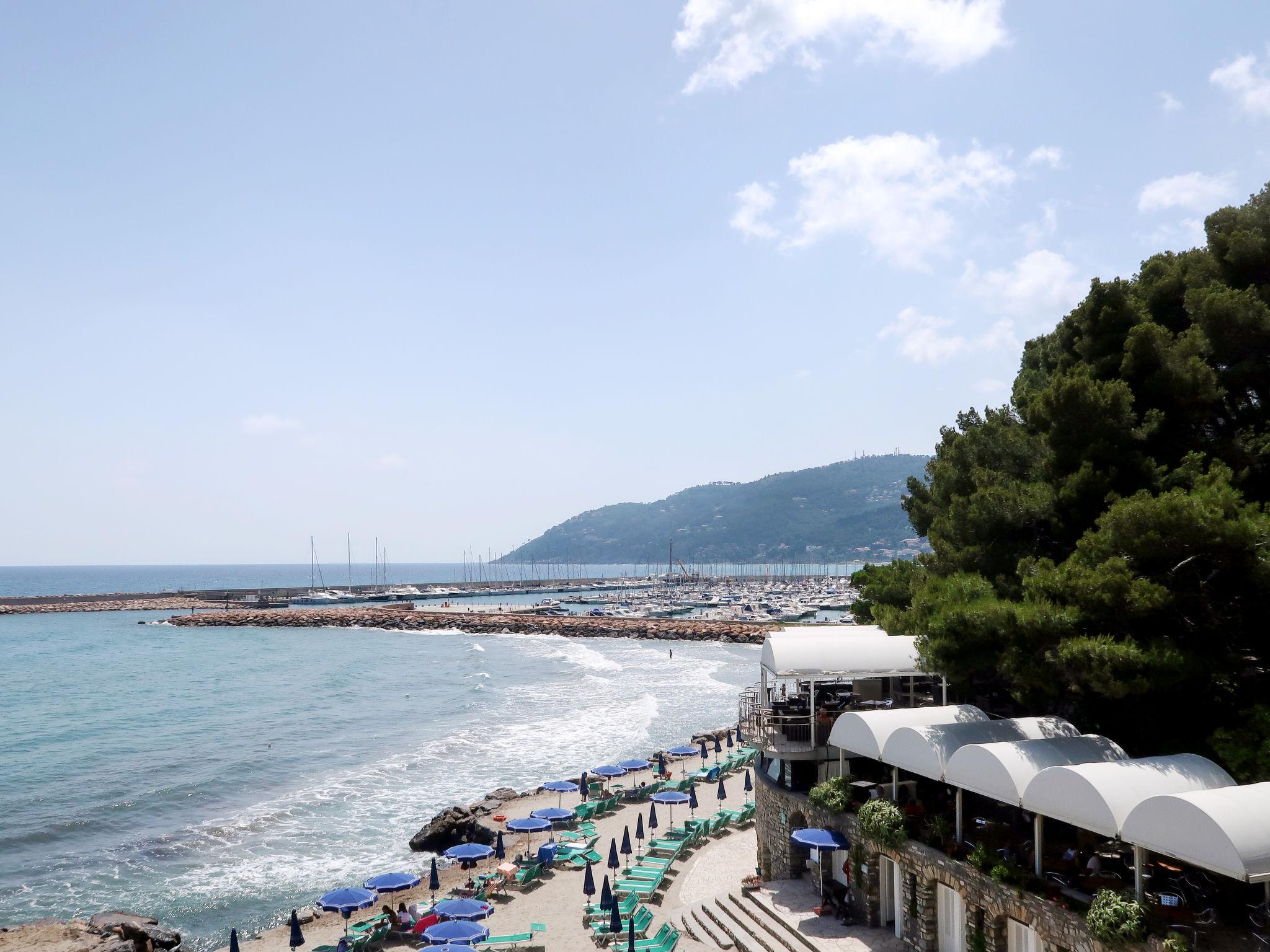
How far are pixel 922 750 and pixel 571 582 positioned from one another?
16072cm

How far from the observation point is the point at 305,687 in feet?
159

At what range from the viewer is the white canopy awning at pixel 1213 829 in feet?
24.6

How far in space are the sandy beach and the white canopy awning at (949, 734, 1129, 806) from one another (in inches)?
226

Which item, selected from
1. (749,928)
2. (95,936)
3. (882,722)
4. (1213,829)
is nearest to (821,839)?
(749,928)

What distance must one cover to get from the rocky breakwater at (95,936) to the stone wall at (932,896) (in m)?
11.7

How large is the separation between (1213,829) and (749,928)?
25.1 ft

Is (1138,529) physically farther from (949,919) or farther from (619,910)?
(619,910)

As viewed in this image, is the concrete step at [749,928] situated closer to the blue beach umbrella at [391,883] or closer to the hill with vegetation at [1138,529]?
the hill with vegetation at [1138,529]

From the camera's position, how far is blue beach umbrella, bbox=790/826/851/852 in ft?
42.3

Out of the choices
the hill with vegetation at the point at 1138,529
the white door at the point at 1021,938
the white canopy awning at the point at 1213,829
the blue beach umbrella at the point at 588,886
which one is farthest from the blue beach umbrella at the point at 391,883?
the white canopy awning at the point at 1213,829

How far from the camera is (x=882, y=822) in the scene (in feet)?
39.9

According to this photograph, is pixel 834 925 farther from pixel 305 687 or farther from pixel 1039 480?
pixel 305 687

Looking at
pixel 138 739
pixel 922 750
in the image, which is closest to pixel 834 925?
pixel 922 750

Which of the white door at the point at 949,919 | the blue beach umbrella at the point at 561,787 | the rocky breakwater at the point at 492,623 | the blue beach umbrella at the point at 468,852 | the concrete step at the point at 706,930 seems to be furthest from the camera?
the rocky breakwater at the point at 492,623
